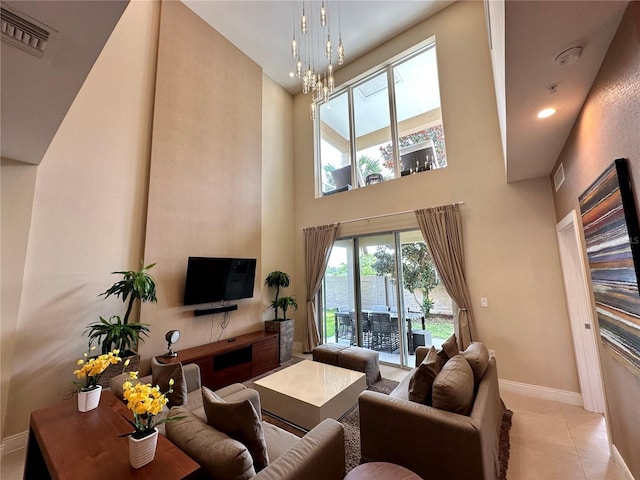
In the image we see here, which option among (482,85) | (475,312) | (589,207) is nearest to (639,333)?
(589,207)

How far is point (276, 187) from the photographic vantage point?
6168 millimetres

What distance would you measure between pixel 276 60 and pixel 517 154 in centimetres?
518

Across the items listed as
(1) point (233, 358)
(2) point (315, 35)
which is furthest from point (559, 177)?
(1) point (233, 358)

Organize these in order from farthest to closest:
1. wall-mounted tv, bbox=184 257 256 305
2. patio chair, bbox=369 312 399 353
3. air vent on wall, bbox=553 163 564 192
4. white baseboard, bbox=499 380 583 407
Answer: patio chair, bbox=369 312 399 353 < wall-mounted tv, bbox=184 257 256 305 < white baseboard, bbox=499 380 583 407 < air vent on wall, bbox=553 163 564 192

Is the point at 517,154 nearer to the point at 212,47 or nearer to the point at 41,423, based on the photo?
the point at 41,423

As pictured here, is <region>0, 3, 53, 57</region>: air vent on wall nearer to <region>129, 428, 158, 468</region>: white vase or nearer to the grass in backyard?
<region>129, 428, 158, 468</region>: white vase

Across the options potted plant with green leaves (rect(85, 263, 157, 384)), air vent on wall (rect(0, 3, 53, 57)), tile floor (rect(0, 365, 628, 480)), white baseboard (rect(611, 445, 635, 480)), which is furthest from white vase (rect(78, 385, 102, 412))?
white baseboard (rect(611, 445, 635, 480))

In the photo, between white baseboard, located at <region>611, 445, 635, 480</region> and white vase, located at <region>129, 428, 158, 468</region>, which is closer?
white vase, located at <region>129, 428, 158, 468</region>

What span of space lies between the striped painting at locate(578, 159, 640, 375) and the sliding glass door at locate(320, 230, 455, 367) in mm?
2310

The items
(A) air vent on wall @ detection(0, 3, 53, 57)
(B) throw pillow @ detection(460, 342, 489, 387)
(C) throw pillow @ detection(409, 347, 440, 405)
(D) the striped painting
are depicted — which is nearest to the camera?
(A) air vent on wall @ detection(0, 3, 53, 57)

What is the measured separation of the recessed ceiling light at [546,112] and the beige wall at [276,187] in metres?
4.69

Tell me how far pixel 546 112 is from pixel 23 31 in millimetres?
3554

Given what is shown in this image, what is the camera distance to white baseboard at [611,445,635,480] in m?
2.03

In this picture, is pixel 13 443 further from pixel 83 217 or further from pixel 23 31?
pixel 23 31
